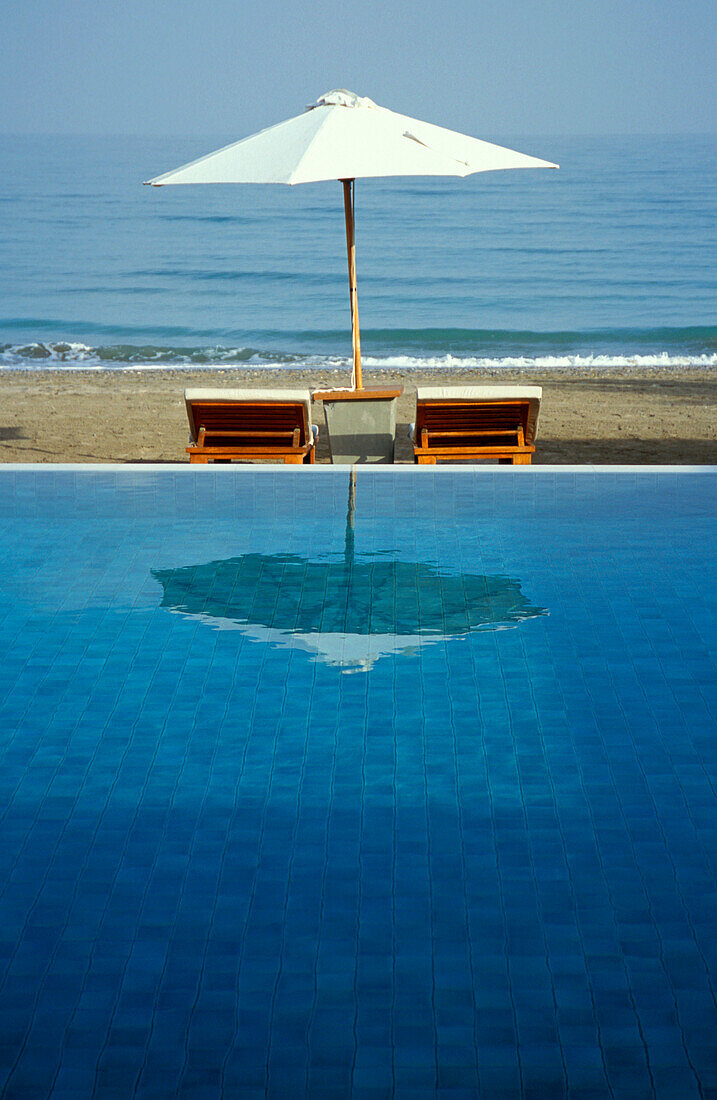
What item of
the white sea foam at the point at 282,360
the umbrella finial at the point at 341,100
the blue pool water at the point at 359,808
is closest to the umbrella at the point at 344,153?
the umbrella finial at the point at 341,100

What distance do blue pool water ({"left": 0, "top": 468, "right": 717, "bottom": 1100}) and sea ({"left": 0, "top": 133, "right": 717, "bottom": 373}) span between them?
13299mm

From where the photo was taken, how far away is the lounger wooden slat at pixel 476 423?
7219 mm

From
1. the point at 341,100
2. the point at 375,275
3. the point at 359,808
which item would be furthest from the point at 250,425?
the point at 375,275

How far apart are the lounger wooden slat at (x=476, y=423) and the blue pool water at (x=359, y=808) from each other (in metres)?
1.74

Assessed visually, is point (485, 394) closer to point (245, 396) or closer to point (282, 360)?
point (245, 396)

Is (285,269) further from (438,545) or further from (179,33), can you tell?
(179,33)

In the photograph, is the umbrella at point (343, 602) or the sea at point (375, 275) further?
the sea at point (375, 275)

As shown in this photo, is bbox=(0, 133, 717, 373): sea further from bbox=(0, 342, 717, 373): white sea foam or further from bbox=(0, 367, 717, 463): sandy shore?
bbox=(0, 367, 717, 463): sandy shore

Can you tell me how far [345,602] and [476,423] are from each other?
307cm

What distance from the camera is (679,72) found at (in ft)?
269

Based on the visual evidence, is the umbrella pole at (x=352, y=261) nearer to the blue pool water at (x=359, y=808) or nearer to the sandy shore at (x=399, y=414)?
the sandy shore at (x=399, y=414)

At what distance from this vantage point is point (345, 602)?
15.4 ft

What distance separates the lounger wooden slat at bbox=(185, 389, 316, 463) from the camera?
7.34 m

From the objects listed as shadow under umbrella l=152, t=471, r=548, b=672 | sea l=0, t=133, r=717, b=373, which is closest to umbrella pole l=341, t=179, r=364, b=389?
shadow under umbrella l=152, t=471, r=548, b=672
